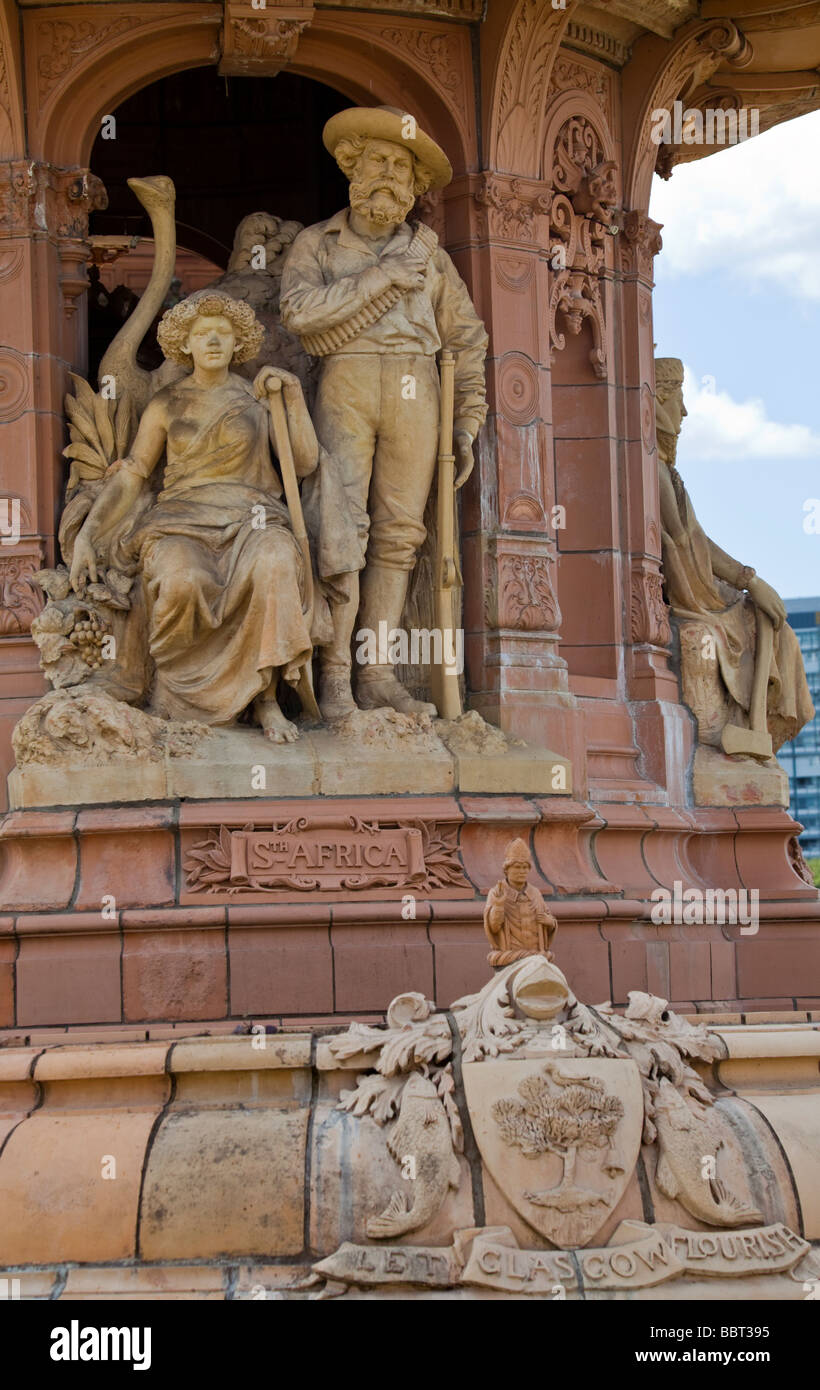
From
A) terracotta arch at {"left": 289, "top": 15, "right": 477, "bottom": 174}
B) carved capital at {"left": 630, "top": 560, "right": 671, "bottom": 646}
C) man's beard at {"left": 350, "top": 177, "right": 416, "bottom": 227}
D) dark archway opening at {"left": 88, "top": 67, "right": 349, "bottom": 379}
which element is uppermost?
dark archway opening at {"left": 88, "top": 67, "right": 349, "bottom": 379}

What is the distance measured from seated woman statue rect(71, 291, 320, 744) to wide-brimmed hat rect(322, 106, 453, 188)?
1189 mm

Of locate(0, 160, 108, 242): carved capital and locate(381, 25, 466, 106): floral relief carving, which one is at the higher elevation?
locate(381, 25, 466, 106): floral relief carving

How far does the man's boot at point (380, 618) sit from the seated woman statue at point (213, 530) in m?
0.66

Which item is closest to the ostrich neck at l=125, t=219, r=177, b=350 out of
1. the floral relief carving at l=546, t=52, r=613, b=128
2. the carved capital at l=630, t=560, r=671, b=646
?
the floral relief carving at l=546, t=52, r=613, b=128

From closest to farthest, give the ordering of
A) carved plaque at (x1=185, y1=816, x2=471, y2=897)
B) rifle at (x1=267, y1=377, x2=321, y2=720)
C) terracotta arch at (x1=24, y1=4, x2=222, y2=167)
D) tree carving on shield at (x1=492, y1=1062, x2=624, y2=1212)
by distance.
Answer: tree carving on shield at (x1=492, y1=1062, x2=624, y2=1212)
carved plaque at (x1=185, y1=816, x2=471, y2=897)
rifle at (x1=267, y1=377, x2=321, y2=720)
terracotta arch at (x1=24, y1=4, x2=222, y2=167)

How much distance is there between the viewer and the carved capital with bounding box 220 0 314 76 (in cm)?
1285

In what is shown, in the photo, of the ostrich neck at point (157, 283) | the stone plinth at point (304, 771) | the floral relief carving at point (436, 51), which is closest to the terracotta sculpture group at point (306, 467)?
the stone plinth at point (304, 771)

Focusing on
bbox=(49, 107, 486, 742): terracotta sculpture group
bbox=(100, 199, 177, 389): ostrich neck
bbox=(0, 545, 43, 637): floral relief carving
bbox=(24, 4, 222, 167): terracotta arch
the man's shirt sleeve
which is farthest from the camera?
bbox=(100, 199, 177, 389): ostrich neck

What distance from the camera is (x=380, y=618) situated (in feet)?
42.5

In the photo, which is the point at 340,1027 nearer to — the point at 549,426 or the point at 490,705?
the point at 490,705

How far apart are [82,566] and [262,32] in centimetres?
341

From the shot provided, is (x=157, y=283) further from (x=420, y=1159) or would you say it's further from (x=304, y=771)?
(x=420, y=1159)

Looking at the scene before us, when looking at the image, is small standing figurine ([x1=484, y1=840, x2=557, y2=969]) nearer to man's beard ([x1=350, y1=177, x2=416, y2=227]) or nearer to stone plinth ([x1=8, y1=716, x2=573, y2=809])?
stone plinth ([x1=8, y1=716, x2=573, y2=809])

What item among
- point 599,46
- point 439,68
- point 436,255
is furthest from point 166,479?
point 599,46
